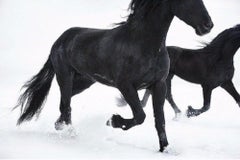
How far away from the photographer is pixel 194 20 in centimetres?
523

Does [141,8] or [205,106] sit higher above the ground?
[141,8]

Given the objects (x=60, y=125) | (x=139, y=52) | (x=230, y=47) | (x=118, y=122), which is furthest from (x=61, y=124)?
(x=230, y=47)

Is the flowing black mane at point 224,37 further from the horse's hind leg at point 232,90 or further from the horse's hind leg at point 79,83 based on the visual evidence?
the horse's hind leg at point 79,83

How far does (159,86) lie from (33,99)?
2668 millimetres

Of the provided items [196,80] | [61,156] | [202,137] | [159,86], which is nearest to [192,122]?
[196,80]

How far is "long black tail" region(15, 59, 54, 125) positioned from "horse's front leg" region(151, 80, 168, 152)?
2475mm

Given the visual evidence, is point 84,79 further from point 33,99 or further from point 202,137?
point 202,137

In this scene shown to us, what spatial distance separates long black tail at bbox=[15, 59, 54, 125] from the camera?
7.51 metres

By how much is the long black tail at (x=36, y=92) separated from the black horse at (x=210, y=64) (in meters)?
2.82

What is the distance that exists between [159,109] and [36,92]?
2585 millimetres

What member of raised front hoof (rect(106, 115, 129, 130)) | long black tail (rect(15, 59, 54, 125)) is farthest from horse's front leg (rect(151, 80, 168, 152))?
long black tail (rect(15, 59, 54, 125))

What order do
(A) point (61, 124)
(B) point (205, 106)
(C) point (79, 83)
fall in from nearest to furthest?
(A) point (61, 124), (C) point (79, 83), (B) point (205, 106)

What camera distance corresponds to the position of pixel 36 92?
7.57 metres

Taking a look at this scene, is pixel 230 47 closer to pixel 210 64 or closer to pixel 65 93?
pixel 210 64
